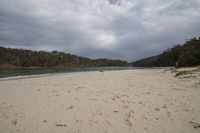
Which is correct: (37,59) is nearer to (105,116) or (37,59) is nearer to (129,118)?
(105,116)

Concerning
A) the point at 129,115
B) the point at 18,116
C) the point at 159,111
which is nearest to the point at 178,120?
the point at 159,111

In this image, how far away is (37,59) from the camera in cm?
12575

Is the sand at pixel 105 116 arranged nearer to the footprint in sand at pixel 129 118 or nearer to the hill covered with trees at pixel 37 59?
the footprint in sand at pixel 129 118

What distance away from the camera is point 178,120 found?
476cm

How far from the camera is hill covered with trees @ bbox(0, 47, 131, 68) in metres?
112

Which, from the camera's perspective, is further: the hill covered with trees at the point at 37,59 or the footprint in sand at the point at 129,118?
the hill covered with trees at the point at 37,59

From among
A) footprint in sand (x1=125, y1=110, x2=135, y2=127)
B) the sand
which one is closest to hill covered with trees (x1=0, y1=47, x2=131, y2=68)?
the sand

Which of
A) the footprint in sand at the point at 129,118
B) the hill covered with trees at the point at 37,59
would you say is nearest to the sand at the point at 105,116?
the footprint in sand at the point at 129,118

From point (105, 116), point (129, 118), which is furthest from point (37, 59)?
point (129, 118)

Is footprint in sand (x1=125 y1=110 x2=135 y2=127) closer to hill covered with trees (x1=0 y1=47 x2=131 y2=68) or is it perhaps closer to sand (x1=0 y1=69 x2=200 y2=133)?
sand (x1=0 y1=69 x2=200 y2=133)

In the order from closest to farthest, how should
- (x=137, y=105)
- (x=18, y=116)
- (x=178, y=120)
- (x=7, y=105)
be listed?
1. (x=178, y=120)
2. (x=18, y=116)
3. (x=137, y=105)
4. (x=7, y=105)

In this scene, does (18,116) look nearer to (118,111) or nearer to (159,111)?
(118,111)

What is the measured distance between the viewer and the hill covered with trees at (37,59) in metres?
112

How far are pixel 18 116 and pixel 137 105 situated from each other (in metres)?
3.90
